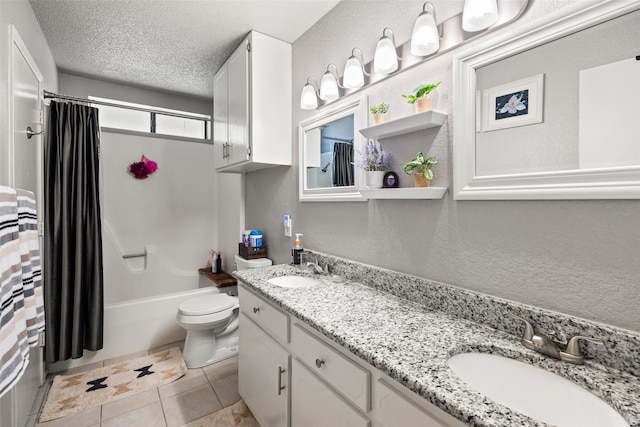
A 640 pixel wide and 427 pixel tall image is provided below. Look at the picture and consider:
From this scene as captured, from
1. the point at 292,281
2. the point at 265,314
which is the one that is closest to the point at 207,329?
the point at 292,281

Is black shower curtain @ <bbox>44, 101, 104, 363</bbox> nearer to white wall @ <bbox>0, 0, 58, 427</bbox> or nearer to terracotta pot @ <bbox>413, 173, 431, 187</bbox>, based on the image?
white wall @ <bbox>0, 0, 58, 427</bbox>

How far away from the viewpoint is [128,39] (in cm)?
218

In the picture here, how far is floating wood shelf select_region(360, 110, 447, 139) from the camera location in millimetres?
1176

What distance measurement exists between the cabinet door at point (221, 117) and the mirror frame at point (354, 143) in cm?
72

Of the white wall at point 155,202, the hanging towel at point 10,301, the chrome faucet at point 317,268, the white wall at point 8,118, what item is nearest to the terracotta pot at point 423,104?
the chrome faucet at point 317,268

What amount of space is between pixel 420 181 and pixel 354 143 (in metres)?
0.54

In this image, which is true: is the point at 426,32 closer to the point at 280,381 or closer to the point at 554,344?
the point at 554,344

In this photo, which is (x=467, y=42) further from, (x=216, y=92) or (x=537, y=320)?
(x=216, y=92)

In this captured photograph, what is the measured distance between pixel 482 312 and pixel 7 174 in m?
2.16

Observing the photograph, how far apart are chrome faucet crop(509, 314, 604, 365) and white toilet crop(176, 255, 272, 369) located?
177 centimetres

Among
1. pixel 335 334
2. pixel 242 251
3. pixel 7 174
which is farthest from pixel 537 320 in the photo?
pixel 7 174

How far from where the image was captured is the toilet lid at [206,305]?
7.32 feet

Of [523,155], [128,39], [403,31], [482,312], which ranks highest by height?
[128,39]

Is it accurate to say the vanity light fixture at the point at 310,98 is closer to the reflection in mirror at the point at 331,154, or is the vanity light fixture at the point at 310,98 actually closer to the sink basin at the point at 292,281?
the reflection in mirror at the point at 331,154
